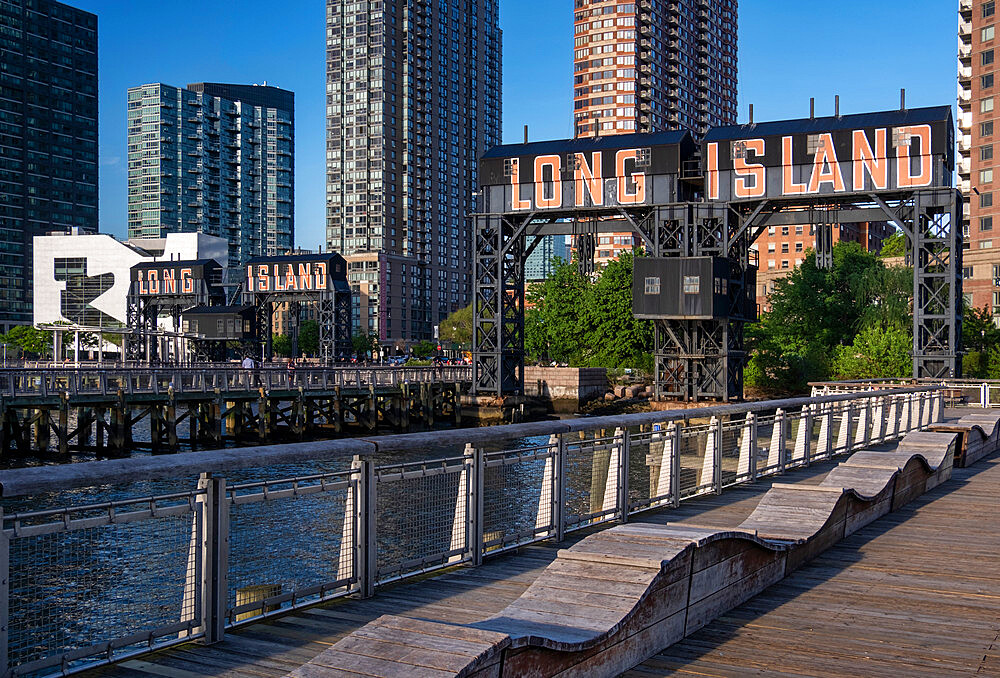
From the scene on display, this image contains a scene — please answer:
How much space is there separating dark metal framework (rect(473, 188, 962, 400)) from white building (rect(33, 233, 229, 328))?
133361 millimetres

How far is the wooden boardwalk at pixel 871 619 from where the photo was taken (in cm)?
700

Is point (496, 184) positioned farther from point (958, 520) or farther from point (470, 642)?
point (470, 642)

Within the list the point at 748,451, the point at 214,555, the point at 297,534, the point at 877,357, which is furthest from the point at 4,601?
the point at 877,357

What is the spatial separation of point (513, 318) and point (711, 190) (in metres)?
14.9

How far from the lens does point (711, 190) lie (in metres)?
57.1

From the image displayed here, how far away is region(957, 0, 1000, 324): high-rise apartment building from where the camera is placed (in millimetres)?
105062

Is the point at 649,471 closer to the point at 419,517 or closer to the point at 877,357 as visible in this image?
the point at 419,517

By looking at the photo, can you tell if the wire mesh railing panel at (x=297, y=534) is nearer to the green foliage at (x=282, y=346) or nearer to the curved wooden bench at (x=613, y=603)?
the curved wooden bench at (x=613, y=603)

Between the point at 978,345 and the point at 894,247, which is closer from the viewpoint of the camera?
the point at 978,345

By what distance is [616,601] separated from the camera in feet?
22.1

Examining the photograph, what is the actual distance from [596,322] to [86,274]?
129 meters

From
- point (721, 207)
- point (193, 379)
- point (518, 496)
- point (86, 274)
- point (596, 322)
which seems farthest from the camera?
point (86, 274)

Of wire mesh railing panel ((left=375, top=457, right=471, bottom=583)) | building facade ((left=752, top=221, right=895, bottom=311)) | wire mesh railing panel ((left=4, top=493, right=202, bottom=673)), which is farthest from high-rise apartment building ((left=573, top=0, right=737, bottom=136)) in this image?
wire mesh railing panel ((left=4, top=493, right=202, bottom=673))

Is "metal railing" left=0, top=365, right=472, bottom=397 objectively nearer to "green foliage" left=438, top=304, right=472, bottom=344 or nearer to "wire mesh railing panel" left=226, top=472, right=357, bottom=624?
"wire mesh railing panel" left=226, top=472, right=357, bottom=624
